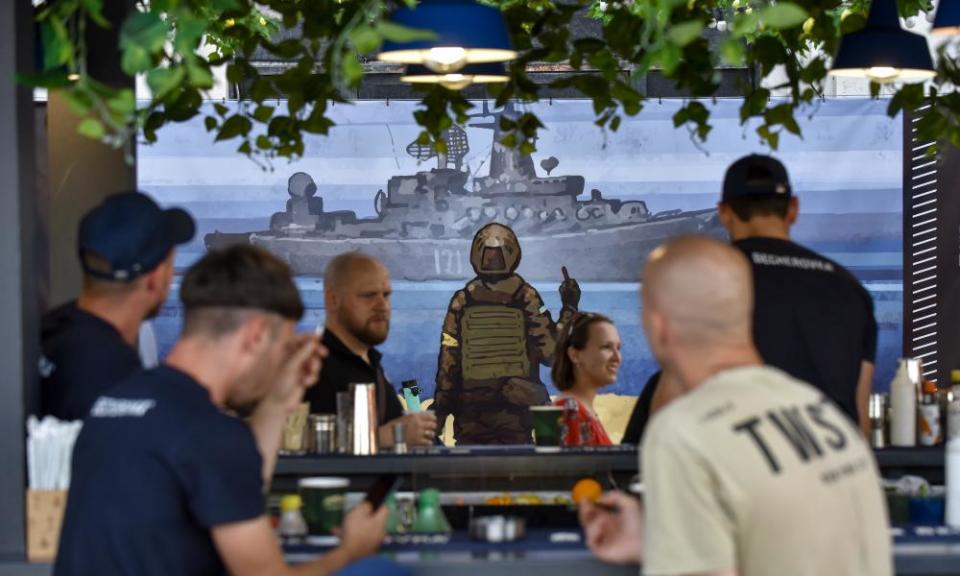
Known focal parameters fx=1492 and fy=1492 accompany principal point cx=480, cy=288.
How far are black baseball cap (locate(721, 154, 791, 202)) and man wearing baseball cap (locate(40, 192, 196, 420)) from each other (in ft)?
5.28

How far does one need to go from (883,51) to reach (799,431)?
3.01 m

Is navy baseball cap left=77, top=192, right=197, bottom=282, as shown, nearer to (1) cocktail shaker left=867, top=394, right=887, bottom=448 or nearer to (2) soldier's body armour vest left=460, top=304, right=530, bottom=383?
(1) cocktail shaker left=867, top=394, right=887, bottom=448

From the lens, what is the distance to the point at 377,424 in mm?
5062

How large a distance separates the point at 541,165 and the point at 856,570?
5378 mm

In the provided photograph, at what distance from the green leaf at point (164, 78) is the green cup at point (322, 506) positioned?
101cm

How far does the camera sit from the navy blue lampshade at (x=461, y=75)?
501cm

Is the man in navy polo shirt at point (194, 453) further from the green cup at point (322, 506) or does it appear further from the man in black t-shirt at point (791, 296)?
the man in black t-shirt at point (791, 296)

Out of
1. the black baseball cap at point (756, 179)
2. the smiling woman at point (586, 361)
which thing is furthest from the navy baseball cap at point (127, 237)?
the smiling woman at point (586, 361)

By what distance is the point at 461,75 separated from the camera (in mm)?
5020

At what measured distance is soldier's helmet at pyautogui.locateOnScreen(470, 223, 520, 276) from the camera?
779cm

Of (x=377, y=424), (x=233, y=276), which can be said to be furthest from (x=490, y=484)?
(x=233, y=276)

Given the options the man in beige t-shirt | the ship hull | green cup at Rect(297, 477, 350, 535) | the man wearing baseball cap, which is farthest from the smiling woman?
the man in beige t-shirt

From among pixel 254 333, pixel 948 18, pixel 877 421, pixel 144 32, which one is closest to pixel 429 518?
pixel 254 333

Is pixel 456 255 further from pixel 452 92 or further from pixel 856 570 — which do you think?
pixel 856 570
